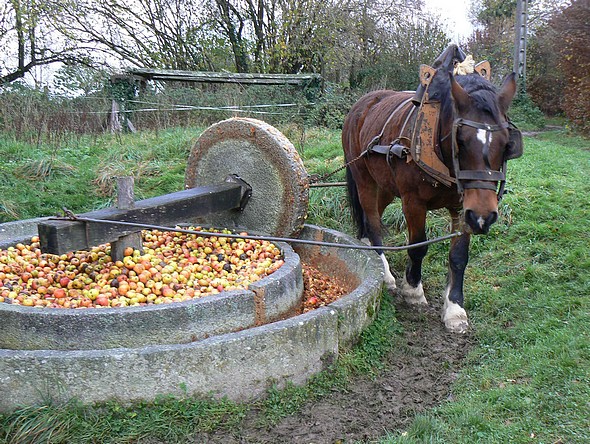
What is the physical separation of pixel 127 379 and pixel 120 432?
0.27 meters

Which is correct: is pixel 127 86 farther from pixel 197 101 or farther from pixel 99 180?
pixel 99 180

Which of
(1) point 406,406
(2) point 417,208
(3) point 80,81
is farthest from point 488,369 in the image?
(3) point 80,81

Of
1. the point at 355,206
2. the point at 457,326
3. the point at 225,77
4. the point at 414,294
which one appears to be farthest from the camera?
the point at 225,77

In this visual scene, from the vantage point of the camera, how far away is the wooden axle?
128 inches

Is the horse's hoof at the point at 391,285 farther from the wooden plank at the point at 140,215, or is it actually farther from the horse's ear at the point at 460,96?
the horse's ear at the point at 460,96

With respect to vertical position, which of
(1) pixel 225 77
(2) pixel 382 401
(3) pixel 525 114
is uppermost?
(1) pixel 225 77

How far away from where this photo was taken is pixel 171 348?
2900 millimetres

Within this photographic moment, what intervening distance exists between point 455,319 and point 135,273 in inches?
99.8

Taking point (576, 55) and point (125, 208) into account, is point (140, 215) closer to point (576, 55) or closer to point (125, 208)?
point (125, 208)

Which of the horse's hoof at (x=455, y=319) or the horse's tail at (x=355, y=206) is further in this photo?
the horse's tail at (x=355, y=206)

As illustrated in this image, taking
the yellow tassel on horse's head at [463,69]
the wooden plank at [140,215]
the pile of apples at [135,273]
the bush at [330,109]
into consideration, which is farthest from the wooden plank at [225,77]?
the yellow tassel on horse's head at [463,69]

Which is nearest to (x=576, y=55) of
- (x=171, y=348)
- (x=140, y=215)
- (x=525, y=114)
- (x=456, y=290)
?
(x=525, y=114)

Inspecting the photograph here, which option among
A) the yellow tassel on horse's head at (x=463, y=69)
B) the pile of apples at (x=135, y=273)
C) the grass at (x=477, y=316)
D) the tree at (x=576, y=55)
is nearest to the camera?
the grass at (x=477, y=316)

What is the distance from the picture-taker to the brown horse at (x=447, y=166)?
3.30 m
